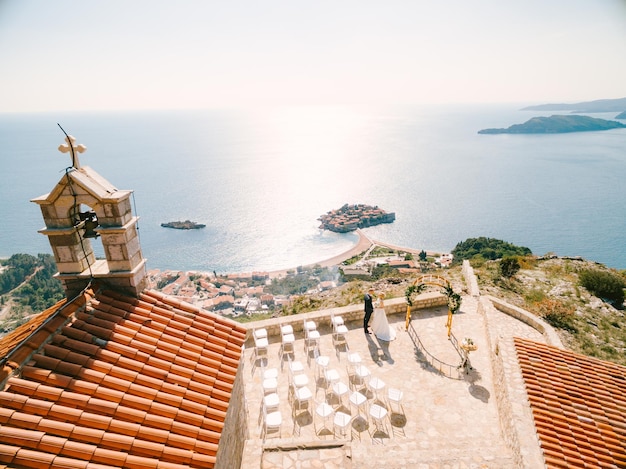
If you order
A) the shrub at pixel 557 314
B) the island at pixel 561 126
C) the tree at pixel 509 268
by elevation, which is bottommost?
the island at pixel 561 126

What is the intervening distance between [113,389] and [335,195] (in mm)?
92018

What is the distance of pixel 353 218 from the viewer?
71.6m

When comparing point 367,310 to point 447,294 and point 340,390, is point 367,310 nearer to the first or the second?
point 447,294

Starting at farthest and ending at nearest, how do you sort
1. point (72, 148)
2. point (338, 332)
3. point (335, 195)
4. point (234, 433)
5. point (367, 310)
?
point (335, 195) < point (367, 310) < point (338, 332) < point (234, 433) < point (72, 148)

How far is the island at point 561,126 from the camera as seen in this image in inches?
7144

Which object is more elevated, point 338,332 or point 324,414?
point 324,414

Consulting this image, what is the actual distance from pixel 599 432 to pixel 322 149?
538ft

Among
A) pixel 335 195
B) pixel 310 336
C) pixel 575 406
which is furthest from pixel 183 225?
pixel 575 406

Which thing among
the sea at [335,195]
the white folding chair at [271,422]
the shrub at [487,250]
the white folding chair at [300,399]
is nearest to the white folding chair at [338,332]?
the white folding chair at [300,399]

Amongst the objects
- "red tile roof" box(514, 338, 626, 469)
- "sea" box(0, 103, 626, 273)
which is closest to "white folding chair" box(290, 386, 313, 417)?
"red tile roof" box(514, 338, 626, 469)

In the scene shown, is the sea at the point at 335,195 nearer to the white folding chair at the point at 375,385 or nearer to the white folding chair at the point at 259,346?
the white folding chair at the point at 259,346

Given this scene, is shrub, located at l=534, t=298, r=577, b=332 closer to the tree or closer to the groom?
the tree

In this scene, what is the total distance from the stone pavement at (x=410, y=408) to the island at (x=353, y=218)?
2234 inches

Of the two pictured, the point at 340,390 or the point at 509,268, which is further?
the point at 509,268
